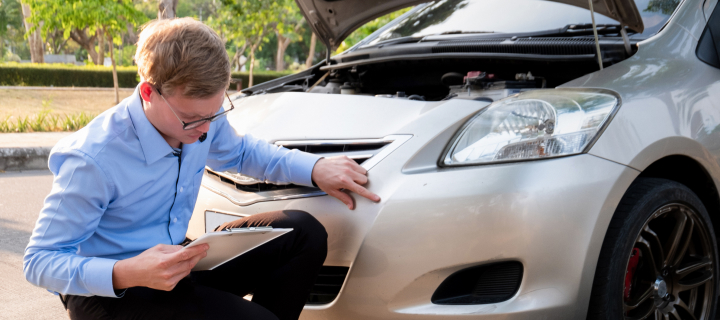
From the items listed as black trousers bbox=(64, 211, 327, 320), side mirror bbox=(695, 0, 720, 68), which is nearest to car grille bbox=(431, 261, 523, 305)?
black trousers bbox=(64, 211, 327, 320)

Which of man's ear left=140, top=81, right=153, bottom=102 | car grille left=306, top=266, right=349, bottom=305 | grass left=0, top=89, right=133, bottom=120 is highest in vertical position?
man's ear left=140, top=81, right=153, bottom=102

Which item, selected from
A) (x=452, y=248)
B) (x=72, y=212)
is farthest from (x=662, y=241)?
(x=72, y=212)

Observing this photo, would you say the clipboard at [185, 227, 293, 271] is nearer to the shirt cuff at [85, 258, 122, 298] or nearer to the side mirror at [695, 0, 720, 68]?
the shirt cuff at [85, 258, 122, 298]

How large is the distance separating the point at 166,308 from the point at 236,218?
1.69 ft

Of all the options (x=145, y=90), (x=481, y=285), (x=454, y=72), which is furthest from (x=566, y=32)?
(x=145, y=90)

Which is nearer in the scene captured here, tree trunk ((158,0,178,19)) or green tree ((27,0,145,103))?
tree trunk ((158,0,178,19))

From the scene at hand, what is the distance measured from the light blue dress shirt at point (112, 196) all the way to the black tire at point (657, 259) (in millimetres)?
938

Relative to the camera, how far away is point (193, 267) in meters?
1.57

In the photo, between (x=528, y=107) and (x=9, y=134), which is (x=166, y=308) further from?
(x=9, y=134)

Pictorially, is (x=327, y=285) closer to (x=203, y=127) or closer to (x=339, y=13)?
(x=203, y=127)

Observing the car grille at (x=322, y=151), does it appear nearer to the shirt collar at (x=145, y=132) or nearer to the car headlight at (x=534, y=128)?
the car headlight at (x=534, y=128)

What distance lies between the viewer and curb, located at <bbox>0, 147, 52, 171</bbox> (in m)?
6.63

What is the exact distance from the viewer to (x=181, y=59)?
1.47 m

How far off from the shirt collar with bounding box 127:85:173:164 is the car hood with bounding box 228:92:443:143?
576mm
